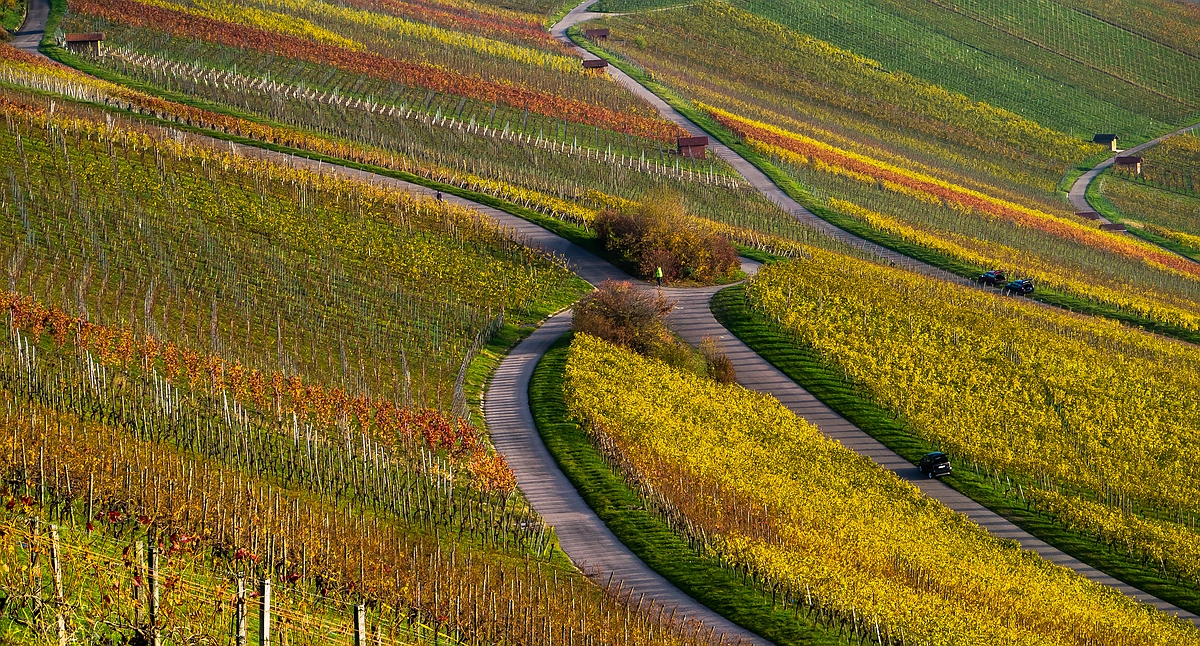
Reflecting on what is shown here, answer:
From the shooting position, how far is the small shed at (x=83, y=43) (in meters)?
117

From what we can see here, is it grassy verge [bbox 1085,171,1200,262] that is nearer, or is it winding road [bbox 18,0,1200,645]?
winding road [bbox 18,0,1200,645]

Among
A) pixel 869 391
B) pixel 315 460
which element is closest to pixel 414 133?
pixel 869 391

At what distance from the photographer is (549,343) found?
70.2m

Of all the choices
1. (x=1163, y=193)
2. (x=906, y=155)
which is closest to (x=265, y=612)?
(x=906, y=155)

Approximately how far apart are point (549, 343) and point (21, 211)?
2514 centimetres

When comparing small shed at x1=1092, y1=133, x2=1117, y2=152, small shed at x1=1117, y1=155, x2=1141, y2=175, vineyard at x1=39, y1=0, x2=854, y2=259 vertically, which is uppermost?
small shed at x1=1092, y1=133, x2=1117, y2=152

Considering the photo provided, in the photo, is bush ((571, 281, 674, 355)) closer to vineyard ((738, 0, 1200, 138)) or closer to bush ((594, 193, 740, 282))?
bush ((594, 193, 740, 282))

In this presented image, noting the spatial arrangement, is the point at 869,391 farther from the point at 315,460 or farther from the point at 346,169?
the point at 346,169

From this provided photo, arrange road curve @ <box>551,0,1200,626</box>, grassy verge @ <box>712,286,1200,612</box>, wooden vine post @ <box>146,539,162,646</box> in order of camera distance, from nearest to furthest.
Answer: wooden vine post @ <box>146,539,162,646</box> < grassy verge @ <box>712,286,1200,612</box> < road curve @ <box>551,0,1200,626</box>

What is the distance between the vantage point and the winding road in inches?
1863

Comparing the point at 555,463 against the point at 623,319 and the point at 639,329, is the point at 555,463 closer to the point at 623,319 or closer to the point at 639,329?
the point at 623,319

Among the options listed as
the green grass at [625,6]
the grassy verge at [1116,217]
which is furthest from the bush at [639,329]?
the green grass at [625,6]

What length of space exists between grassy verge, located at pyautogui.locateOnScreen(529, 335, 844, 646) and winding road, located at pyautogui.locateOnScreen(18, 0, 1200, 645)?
0.36 metres

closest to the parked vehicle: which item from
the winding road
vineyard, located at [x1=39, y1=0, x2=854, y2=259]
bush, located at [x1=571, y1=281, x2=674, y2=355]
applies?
the winding road
